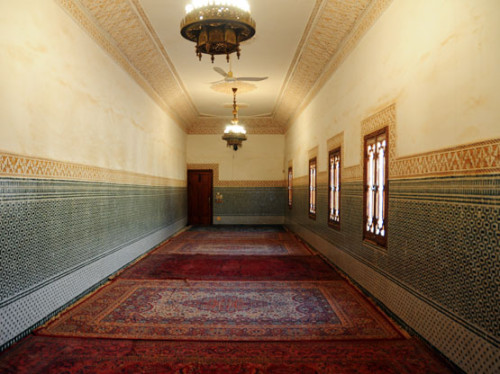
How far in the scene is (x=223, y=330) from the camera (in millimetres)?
2799

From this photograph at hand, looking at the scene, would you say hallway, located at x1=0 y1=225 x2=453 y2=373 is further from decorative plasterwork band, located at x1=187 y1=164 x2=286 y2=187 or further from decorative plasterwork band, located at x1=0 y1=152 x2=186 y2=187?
decorative plasterwork band, located at x1=187 y1=164 x2=286 y2=187

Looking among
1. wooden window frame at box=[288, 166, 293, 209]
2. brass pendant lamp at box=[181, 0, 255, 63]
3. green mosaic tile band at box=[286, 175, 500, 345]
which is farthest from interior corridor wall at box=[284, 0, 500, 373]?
wooden window frame at box=[288, 166, 293, 209]

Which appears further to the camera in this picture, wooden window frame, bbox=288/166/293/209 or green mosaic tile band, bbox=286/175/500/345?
wooden window frame, bbox=288/166/293/209

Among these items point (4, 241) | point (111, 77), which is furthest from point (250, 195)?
point (4, 241)

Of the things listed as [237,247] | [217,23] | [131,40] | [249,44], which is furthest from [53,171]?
[237,247]

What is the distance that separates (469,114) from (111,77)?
12.4 ft

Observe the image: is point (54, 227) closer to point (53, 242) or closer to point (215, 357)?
point (53, 242)

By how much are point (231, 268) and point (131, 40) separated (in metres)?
2.99

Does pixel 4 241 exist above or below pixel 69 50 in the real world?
below

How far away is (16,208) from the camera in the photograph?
8.74ft

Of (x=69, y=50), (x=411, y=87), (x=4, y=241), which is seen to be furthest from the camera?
(x=69, y=50)

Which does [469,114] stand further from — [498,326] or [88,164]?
[88,164]

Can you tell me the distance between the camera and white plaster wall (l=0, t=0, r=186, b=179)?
102 inches

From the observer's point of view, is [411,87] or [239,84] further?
[239,84]
